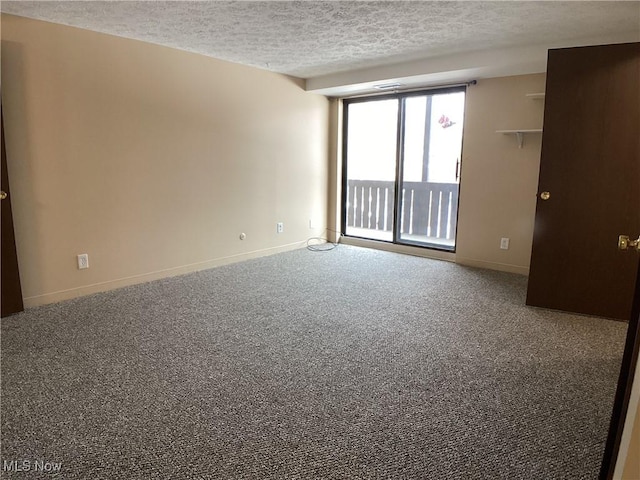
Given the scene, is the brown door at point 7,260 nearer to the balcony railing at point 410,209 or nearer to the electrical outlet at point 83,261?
the electrical outlet at point 83,261

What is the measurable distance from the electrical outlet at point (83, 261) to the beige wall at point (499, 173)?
388cm

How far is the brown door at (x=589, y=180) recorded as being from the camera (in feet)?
9.31

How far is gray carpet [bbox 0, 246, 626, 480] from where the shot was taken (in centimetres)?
158

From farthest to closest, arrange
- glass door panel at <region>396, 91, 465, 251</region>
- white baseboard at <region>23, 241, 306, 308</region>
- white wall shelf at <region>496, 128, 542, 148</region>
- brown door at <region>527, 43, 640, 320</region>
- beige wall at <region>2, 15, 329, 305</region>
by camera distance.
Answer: glass door panel at <region>396, 91, 465, 251</region> → white wall shelf at <region>496, 128, 542, 148</region> → white baseboard at <region>23, 241, 306, 308</region> → beige wall at <region>2, 15, 329, 305</region> → brown door at <region>527, 43, 640, 320</region>

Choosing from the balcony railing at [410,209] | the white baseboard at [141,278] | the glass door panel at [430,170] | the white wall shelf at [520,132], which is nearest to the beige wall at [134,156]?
the white baseboard at [141,278]

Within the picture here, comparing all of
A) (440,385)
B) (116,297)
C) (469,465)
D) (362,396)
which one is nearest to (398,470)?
(469,465)

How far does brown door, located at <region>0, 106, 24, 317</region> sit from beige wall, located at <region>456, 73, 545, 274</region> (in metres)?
4.28

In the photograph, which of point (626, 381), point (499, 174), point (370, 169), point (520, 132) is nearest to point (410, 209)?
point (370, 169)

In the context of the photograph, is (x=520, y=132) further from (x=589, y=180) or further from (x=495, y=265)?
(x=495, y=265)

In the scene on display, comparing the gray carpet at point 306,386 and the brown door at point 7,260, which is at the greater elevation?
the brown door at point 7,260

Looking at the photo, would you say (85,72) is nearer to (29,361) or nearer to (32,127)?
(32,127)

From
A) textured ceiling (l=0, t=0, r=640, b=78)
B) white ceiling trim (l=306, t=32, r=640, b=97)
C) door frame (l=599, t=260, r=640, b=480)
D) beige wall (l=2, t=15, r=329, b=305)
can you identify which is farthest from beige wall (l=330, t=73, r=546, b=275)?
door frame (l=599, t=260, r=640, b=480)

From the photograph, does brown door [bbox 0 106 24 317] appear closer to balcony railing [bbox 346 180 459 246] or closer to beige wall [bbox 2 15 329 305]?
beige wall [bbox 2 15 329 305]

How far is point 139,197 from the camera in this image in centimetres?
373
